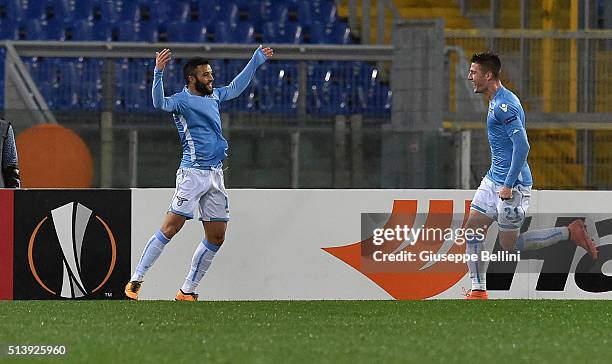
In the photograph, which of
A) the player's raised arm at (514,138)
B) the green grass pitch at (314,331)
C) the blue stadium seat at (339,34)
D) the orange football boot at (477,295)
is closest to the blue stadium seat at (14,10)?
the blue stadium seat at (339,34)

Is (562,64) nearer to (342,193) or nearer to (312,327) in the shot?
(342,193)

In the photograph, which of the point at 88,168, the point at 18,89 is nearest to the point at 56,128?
the point at 88,168

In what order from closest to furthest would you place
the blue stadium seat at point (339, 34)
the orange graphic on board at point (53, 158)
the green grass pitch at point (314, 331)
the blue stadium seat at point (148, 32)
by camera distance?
1. the green grass pitch at point (314, 331)
2. the orange graphic on board at point (53, 158)
3. the blue stadium seat at point (339, 34)
4. the blue stadium seat at point (148, 32)

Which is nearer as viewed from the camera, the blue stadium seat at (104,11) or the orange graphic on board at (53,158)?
the orange graphic on board at (53,158)

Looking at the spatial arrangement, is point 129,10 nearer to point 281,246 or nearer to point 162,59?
point 281,246

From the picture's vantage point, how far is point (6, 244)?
34.4ft

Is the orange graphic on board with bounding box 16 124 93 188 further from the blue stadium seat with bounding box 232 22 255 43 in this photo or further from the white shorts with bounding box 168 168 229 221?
the blue stadium seat with bounding box 232 22 255 43

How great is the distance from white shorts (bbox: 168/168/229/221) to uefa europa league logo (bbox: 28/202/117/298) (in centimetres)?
72

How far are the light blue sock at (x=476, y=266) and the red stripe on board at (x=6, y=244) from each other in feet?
10.7

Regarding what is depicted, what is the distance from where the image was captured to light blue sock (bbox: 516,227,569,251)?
10867 mm

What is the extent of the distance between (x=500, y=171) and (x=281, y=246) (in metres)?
1.74

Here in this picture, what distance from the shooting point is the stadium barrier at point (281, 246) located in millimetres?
10539

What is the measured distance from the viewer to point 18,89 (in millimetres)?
14648

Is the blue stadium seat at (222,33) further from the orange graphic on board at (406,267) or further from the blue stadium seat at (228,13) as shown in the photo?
the orange graphic on board at (406,267)
